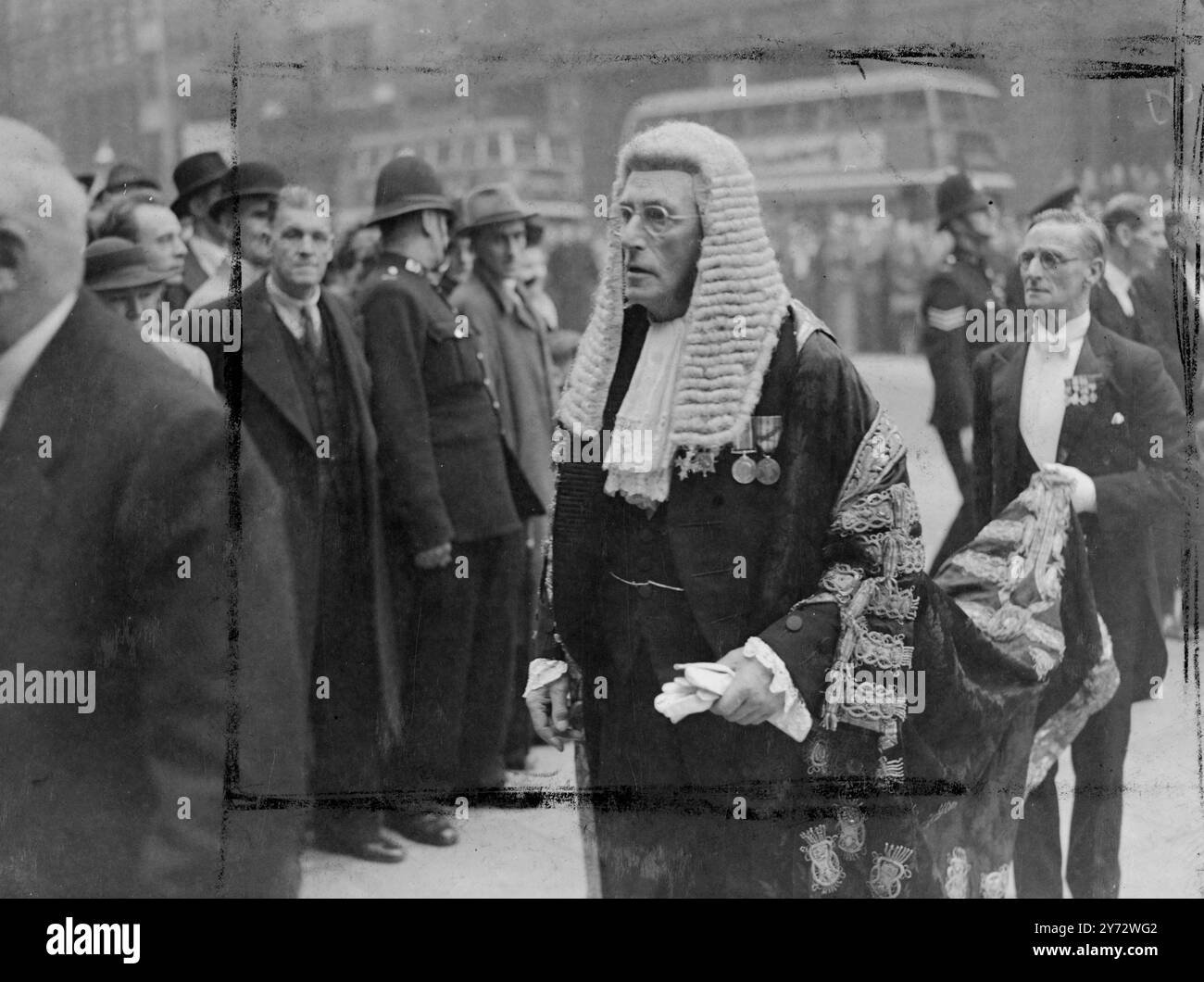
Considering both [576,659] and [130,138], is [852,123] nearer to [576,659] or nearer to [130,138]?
[576,659]

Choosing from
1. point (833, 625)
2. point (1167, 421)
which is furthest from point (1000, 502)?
point (833, 625)

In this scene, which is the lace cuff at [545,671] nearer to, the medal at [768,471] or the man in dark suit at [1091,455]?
the medal at [768,471]

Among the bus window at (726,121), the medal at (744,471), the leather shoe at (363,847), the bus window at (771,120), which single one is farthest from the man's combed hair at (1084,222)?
the leather shoe at (363,847)

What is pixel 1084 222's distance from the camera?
4344 mm

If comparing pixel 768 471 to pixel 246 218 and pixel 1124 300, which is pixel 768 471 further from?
pixel 246 218

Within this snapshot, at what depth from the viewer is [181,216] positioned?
445 cm

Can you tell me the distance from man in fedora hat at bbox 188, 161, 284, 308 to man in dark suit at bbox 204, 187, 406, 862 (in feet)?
0.10

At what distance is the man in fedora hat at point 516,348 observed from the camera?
453 cm

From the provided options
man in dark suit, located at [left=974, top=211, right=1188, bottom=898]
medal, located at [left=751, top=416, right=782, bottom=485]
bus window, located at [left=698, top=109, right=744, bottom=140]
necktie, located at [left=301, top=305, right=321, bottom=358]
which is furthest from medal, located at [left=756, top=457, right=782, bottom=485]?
necktie, located at [left=301, top=305, right=321, bottom=358]

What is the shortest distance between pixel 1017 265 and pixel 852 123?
67 cm

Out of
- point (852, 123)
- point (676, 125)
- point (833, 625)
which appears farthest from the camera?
point (852, 123)

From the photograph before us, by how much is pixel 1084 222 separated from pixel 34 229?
3138 mm

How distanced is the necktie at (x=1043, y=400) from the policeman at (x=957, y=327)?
166 mm
